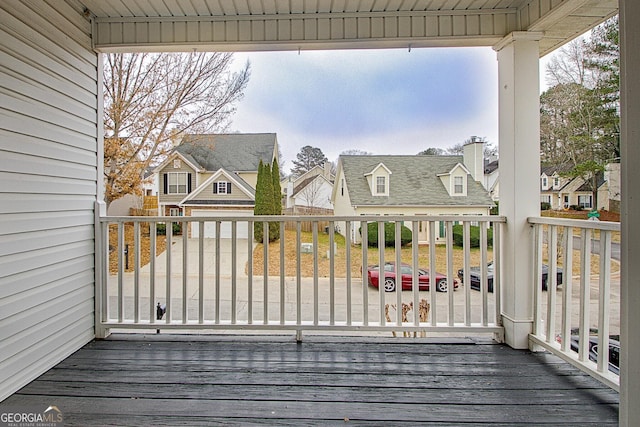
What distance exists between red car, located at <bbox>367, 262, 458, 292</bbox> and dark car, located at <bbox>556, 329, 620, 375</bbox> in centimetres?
73

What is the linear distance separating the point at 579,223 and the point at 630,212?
942 millimetres

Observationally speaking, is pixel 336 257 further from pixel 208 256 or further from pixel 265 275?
pixel 208 256

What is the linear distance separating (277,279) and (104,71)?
6.83ft

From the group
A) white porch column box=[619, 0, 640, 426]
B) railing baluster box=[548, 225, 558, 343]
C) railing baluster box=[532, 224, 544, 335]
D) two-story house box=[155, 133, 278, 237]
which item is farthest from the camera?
two-story house box=[155, 133, 278, 237]

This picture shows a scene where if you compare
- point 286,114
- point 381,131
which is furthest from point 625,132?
point 286,114

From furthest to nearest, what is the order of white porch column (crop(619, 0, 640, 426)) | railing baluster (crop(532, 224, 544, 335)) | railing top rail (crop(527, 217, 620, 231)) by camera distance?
railing baluster (crop(532, 224, 544, 335)) < railing top rail (crop(527, 217, 620, 231)) < white porch column (crop(619, 0, 640, 426))

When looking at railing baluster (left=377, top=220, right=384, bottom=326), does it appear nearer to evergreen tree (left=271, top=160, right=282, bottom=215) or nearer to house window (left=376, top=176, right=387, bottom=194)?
house window (left=376, top=176, right=387, bottom=194)

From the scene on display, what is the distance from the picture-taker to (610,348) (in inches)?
74.2

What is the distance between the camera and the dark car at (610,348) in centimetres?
186

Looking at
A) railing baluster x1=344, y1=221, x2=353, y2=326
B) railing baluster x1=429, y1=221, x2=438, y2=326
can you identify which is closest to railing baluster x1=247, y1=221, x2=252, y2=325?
railing baluster x1=344, y1=221, x2=353, y2=326

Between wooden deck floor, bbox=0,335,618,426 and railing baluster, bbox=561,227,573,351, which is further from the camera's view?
railing baluster, bbox=561,227,573,351

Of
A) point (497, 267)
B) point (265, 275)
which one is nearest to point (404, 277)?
point (497, 267)

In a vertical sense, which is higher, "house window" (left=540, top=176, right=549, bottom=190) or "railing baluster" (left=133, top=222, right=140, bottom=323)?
"house window" (left=540, top=176, right=549, bottom=190)

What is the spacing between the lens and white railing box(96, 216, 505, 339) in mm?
2516
